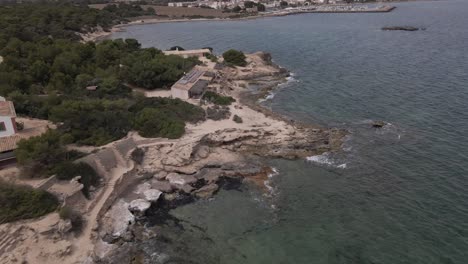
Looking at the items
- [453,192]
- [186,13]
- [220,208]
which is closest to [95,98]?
[220,208]

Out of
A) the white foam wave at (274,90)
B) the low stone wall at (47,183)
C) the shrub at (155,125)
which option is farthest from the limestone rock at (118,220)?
the white foam wave at (274,90)

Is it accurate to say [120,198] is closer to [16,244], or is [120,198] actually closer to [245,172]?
[16,244]

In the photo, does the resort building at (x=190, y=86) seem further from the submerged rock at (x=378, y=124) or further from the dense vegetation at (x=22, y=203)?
the dense vegetation at (x=22, y=203)

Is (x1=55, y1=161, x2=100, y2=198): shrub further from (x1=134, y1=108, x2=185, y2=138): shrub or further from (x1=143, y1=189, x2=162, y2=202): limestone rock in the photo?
(x1=134, y1=108, x2=185, y2=138): shrub

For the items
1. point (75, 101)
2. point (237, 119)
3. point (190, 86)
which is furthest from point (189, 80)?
point (75, 101)

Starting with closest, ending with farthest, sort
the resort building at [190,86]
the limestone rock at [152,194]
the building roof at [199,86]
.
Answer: the limestone rock at [152,194], the resort building at [190,86], the building roof at [199,86]
